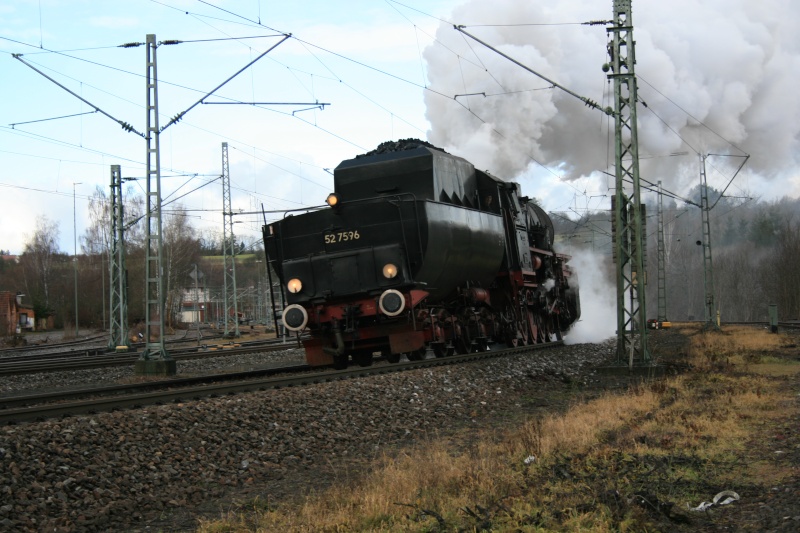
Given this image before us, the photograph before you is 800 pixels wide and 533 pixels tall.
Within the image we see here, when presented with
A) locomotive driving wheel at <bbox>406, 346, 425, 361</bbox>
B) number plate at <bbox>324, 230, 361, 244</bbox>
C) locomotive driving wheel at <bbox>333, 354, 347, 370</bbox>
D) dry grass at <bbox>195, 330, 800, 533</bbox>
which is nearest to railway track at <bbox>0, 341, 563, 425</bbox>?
Result: locomotive driving wheel at <bbox>406, 346, 425, 361</bbox>

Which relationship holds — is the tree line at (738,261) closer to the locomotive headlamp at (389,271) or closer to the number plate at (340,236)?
the number plate at (340,236)

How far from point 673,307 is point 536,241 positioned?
223 feet

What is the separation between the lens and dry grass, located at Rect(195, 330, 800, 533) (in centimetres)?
545

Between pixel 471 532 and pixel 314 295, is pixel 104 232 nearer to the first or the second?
pixel 314 295

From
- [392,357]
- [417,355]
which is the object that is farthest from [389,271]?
[417,355]

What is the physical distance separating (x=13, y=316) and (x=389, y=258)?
174 feet

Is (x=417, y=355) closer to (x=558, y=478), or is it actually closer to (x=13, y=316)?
(x=558, y=478)

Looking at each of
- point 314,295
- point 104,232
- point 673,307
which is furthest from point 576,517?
point 673,307

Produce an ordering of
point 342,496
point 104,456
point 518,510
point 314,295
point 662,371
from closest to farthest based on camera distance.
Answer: point 518,510 → point 342,496 → point 104,456 → point 314,295 → point 662,371

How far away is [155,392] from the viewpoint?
11680mm

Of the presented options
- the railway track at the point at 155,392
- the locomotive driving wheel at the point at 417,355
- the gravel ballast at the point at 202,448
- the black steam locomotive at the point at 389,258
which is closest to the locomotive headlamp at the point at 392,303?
the black steam locomotive at the point at 389,258

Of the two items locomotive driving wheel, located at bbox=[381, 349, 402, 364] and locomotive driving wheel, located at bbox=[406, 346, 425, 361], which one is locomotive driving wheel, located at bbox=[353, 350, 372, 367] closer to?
locomotive driving wheel, located at bbox=[381, 349, 402, 364]

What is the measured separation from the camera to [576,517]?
5277mm

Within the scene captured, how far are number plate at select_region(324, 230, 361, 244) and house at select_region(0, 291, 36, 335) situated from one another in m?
45.3
